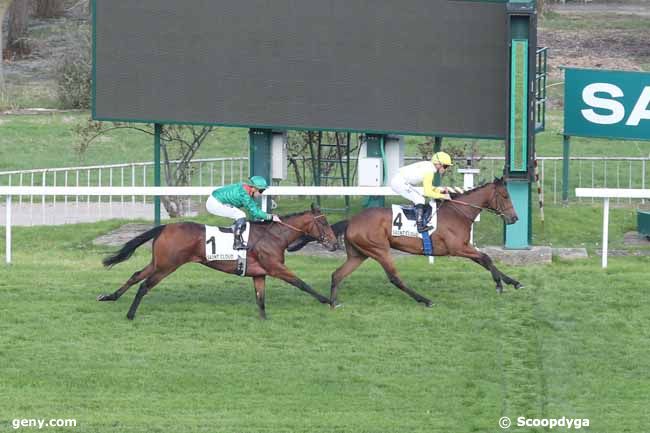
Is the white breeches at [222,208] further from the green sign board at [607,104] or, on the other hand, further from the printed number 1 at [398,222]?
the green sign board at [607,104]

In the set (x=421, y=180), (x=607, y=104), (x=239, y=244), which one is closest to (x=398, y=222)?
(x=421, y=180)

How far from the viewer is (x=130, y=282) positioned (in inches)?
534

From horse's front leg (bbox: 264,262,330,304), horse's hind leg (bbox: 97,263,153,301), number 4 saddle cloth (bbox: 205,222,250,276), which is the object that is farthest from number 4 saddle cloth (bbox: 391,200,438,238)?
horse's hind leg (bbox: 97,263,153,301)

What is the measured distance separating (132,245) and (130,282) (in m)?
0.34

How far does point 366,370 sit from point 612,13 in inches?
909

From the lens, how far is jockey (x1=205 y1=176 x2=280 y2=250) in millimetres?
13227

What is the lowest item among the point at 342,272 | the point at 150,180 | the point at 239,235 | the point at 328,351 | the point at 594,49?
the point at 328,351

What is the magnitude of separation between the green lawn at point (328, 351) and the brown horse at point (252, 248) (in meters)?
0.30

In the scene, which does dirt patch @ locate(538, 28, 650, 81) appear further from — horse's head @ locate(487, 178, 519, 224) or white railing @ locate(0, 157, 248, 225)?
horse's head @ locate(487, 178, 519, 224)

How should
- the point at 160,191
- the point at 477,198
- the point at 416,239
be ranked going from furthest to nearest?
the point at 160,191
the point at 477,198
the point at 416,239

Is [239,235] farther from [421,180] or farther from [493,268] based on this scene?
[493,268]

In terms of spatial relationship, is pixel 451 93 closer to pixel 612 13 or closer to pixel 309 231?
pixel 309 231

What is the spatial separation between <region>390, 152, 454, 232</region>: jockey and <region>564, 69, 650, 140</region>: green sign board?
131 inches

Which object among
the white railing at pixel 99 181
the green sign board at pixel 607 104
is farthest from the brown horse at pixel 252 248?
the white railing at pixel 99 181
